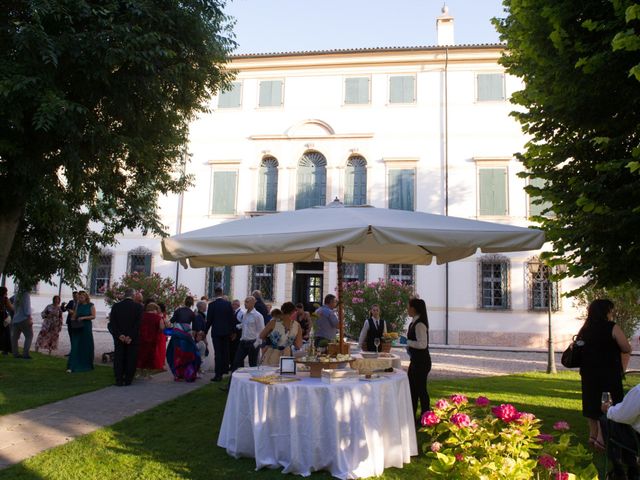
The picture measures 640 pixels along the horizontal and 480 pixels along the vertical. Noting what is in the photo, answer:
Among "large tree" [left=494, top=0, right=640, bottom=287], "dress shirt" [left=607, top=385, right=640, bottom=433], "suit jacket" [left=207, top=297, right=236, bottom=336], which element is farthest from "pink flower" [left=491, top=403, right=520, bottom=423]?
"suit jacket" [left=207, top=297, right=236, bottom=336]

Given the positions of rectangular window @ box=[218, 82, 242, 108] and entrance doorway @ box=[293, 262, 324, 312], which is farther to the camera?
rectangular window @ box=[218, 82, 242, 108]

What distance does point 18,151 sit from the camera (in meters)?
7.73

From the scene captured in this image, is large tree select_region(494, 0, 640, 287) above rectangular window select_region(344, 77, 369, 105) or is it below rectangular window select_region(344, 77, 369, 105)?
below

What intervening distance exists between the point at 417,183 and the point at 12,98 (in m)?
16.7

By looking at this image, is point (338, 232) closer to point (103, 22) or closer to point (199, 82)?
point (103, 22)

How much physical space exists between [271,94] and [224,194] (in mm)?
4753

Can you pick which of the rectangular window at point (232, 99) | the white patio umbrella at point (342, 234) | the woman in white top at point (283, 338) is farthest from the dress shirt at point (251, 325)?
the rectangular window at point (232, 99)

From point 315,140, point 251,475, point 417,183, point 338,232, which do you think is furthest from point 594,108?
point 315,140

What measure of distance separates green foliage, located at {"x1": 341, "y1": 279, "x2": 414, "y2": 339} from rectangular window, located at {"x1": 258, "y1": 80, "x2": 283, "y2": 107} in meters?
10.5

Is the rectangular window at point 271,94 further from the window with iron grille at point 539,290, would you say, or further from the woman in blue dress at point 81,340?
the woman in blue dress at point 81,340

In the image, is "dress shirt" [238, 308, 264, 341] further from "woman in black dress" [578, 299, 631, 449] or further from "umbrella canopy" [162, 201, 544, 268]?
"woman in black dress" [578, 299, 631, 449]

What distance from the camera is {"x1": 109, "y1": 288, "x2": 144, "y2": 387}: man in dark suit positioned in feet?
33.1

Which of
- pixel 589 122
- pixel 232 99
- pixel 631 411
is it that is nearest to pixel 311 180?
pixel 232 99

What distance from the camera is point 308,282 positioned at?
23.1 metres
